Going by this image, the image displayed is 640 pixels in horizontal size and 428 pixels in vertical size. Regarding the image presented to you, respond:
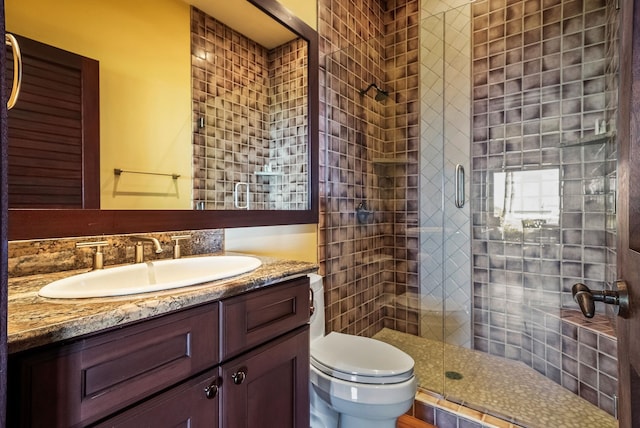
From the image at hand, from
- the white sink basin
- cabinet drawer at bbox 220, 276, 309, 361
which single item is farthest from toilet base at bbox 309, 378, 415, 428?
the white sink basin

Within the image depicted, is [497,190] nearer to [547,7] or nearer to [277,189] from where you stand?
[547,7]

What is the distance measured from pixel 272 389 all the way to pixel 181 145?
95cm

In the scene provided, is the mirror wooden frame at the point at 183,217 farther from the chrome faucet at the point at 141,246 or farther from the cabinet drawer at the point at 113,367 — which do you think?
the cabinet drawer at the point at 113,367

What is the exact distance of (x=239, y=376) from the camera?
0.86 m

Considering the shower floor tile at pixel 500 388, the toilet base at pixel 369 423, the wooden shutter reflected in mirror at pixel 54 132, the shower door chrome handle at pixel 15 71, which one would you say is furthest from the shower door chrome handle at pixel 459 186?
the shower door chrome handle at pixel 15 71

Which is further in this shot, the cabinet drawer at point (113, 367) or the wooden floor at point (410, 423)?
the wooden floor at point (410, 423)

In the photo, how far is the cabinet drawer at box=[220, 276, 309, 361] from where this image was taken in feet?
2.75

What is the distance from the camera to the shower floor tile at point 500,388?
158 centimetres

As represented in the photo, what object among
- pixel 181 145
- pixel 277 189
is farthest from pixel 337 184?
pixel 181 145

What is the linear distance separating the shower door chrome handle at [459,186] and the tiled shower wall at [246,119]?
1.21 meters

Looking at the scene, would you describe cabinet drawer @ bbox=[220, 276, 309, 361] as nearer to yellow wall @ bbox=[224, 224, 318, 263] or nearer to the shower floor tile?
yellow wall @ bbox=[224, 224, 318, 263]

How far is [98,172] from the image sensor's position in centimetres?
100

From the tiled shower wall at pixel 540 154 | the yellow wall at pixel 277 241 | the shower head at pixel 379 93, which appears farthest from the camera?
the shower head at pixel 379 93

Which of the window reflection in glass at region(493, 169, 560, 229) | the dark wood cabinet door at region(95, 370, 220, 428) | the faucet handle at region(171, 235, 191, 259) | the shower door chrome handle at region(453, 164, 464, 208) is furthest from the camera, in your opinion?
the shower door chrome handle at region(453, 164, 464, 208)
